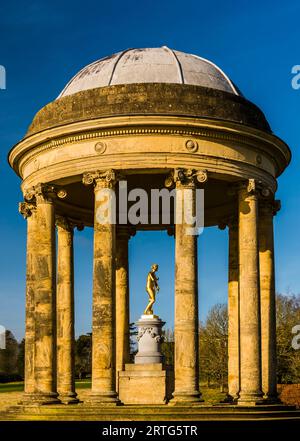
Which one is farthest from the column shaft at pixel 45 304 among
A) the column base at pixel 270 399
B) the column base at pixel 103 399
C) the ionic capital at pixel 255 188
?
the column base at pixel 270 399

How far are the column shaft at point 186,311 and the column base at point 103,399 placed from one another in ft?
10.2

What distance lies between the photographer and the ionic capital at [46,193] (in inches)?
1970

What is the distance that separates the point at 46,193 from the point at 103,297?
7.91 m

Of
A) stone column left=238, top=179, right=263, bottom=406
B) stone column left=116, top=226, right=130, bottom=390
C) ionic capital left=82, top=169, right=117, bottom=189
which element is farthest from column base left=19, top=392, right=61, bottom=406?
ionic capital left=82, top=169, right=117, bottom=189

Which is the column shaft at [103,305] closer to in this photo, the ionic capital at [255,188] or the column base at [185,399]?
the column base at [185,399]

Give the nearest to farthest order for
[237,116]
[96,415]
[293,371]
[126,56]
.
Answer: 1. [96,415]
2. [237,116]
3. [126,56]
4. [293,371]

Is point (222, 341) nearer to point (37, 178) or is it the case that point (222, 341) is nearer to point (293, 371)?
point (293, 371)

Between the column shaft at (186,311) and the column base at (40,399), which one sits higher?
the column shaft at (186,311)

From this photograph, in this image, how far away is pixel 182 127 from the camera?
46.9 meters

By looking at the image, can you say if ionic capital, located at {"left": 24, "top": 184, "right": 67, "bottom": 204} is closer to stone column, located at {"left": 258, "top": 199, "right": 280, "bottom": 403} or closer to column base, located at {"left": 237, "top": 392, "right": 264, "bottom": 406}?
stone column, located at {"left": 258, "top": 199, "right": 280, "bottom": 403}

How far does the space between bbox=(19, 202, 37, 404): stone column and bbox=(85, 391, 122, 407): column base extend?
23.8ft

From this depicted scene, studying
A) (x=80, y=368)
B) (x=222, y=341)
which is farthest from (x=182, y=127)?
(x=80, y=368)
